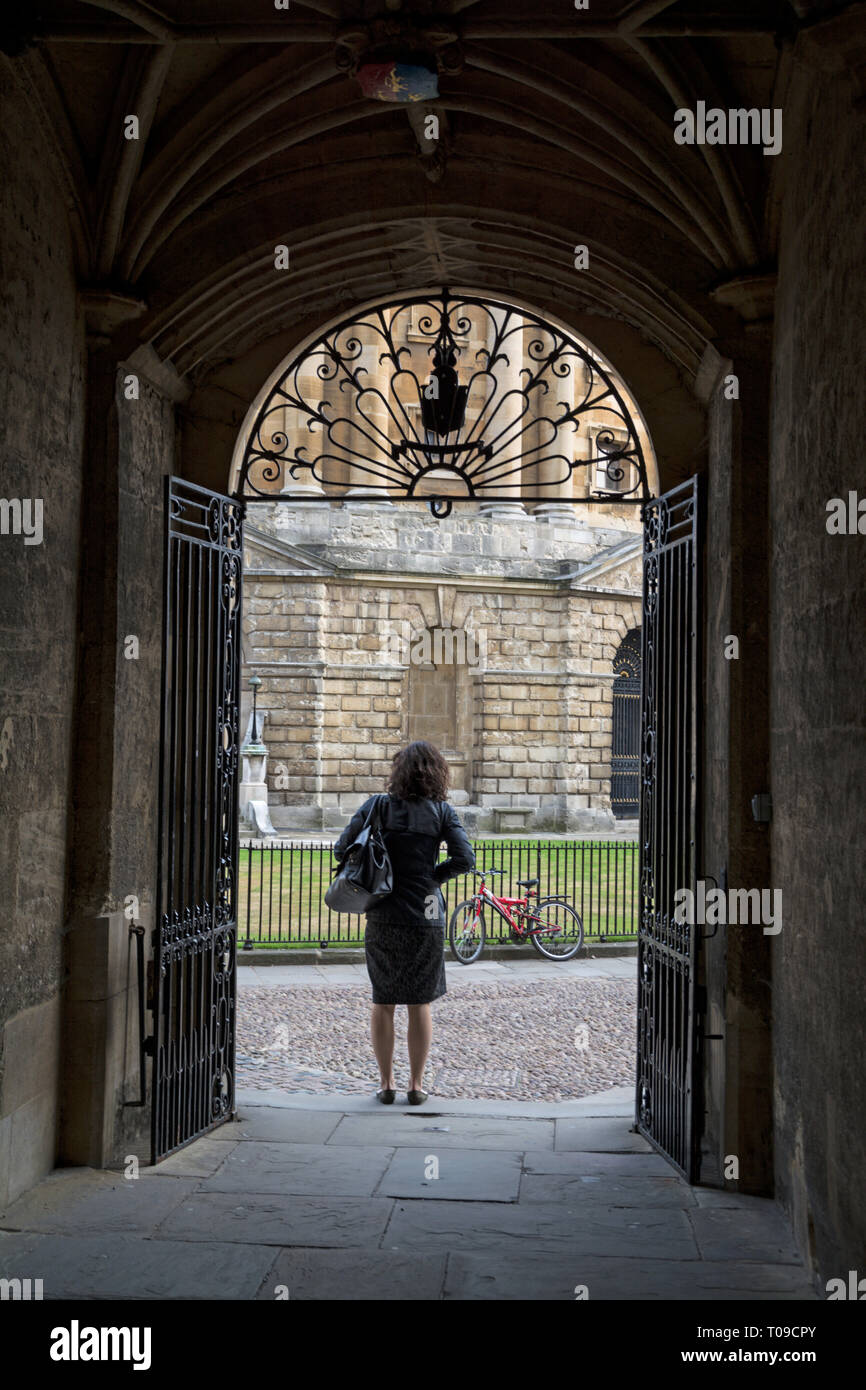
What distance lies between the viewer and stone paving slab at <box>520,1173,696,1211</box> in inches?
202

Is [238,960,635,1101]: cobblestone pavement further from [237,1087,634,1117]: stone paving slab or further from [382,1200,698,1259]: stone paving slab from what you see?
[382,1200,698,1259]: stone paving slab

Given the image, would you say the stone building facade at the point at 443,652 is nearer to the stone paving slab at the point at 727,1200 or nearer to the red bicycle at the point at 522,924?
the red bicycle at the point at 522,924

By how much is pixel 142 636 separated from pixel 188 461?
1.13 m

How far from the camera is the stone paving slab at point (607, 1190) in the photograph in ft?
16.9

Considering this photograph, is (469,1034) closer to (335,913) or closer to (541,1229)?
(541,1229)

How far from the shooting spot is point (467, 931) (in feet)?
40.6

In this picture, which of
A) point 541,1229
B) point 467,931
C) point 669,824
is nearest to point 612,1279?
point 541,1229

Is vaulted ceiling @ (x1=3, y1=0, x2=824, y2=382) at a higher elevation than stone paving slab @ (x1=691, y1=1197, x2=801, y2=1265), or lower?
higher

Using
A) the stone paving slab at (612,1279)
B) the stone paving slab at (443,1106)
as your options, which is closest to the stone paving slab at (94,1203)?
the stone paving slab at (612,1279)

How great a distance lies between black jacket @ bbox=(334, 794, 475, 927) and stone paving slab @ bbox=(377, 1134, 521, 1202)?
117 centimetres

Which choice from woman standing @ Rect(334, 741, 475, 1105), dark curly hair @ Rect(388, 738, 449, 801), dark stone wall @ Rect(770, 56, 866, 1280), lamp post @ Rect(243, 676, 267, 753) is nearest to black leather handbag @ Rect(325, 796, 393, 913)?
woman standing @ Rect(334, 741, 475, 1105)

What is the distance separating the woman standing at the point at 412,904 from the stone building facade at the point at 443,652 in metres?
17.6

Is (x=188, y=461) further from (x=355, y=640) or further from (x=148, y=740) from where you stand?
(x=355, y=640)
